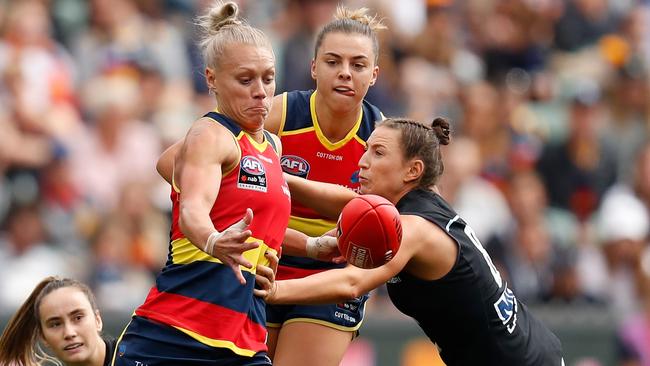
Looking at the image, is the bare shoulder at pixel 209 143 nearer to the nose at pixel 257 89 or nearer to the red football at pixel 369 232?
the nose at pixel 257 89

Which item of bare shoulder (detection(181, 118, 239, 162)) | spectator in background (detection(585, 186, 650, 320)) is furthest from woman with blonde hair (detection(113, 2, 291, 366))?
spectator in background (detection(585, 186, 650, 320))

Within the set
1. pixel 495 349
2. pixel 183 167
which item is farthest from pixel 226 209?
pixel 495 349

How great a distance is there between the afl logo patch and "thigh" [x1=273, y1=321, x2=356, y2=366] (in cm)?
80

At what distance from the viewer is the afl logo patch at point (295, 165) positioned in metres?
6.68

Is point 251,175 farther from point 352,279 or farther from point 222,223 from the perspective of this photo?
point 352,279

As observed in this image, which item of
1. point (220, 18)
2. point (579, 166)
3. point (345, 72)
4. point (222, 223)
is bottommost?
point (579, 166)

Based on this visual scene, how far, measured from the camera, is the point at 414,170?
6.13m

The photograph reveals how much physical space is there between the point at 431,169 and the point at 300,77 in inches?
223

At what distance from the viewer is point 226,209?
5359 mm

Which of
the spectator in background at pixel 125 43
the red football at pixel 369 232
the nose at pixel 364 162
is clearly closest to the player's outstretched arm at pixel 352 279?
the red football at pixel 369 232

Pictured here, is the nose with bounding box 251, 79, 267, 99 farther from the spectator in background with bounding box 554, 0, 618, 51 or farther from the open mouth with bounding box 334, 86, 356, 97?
the spectator in background with bounding box 554, 0, 618, 51

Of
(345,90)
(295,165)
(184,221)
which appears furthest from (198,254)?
(345,90)

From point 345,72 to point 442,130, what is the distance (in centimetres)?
60

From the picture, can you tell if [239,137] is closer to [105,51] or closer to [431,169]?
[431,169]
